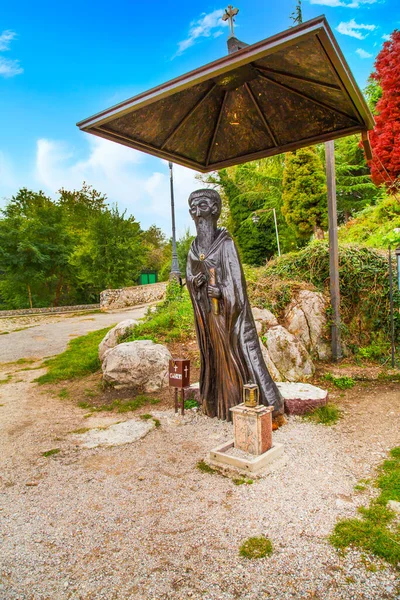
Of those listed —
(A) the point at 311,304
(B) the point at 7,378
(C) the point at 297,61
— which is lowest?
(B) the point at 7,378

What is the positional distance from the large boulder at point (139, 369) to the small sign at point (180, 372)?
142 centimetres

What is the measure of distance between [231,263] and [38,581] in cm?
327

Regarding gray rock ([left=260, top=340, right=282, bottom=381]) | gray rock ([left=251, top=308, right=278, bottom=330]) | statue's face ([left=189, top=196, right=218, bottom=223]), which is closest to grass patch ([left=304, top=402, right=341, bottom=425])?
gray rock ([left=260, top=340, right=282, bottom=381])

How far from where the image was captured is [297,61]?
10.8ft

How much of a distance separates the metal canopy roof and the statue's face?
915 mm

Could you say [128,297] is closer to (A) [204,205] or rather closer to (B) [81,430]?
(B) [81,430]

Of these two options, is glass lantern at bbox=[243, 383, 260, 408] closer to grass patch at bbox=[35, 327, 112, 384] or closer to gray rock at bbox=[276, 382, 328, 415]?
gray rock at bbox=[276, 382, 328, 415]

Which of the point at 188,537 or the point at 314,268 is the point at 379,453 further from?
the point at 314,268

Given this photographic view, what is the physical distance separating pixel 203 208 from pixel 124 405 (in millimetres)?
3111

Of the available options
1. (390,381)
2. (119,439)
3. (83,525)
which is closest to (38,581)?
(83,525)

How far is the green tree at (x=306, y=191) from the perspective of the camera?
51.3ft

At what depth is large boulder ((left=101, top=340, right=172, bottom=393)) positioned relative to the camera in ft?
20.8

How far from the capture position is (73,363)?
8.54 meters

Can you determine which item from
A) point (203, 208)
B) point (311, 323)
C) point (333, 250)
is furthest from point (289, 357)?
point (203, 208)
